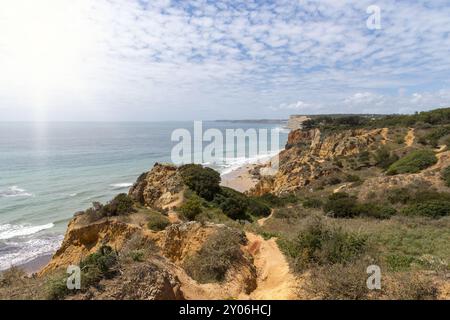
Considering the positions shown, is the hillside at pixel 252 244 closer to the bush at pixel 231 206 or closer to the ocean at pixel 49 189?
the bush at pixel 231 206

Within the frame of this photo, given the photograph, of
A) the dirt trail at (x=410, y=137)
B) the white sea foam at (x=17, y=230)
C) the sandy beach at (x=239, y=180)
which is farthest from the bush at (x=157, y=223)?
the dirt trail at (x=410, y=137)

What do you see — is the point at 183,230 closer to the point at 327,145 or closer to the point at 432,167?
the point at 432,167

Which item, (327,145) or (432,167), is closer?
(432,167)

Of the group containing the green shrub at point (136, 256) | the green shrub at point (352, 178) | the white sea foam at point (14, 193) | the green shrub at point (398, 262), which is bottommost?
the white sea foam at point (14, 193)

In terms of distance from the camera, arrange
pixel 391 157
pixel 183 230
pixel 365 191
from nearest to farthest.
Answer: pixel 183 230
pixel 365 191
pixel 391 157

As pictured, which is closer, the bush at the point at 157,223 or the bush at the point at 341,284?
the bush at the point at 341,284
